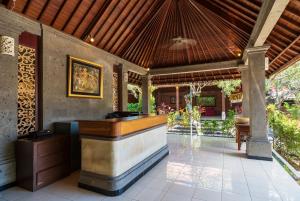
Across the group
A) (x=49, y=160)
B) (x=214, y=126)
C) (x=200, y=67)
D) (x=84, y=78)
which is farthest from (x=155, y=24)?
(x=214, y=126)

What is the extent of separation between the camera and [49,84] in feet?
12.6

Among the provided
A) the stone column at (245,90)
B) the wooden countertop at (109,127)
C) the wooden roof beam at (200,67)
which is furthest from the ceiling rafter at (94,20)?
the stone column at (245,90)

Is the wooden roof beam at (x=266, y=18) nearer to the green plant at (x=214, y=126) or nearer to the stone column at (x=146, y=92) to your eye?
the green plant at (x=214, y=126)

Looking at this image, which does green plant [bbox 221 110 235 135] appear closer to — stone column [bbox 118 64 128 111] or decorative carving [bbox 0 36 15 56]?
stone column [bbox 118 64 128 111]

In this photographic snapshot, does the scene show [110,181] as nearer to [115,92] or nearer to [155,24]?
[115,92]

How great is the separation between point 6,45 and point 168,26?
14.0 ft

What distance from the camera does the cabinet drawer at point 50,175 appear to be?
120 inches

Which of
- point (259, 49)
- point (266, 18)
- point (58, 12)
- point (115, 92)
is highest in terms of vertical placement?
point (58, 12)

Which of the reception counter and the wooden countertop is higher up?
the wooden countertop

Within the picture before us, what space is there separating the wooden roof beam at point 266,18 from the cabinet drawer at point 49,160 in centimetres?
458

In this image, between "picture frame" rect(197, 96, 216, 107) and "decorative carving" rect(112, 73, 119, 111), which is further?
"picture frame" rect(197, 96, 216, 107)

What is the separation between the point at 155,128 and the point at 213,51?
389 centimetres

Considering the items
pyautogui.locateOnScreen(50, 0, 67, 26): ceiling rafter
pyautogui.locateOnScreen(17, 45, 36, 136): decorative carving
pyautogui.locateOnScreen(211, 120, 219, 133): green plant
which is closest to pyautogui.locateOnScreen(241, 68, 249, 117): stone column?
pyautogui.locateOnScreen(211, 120, 219, 133): green plant

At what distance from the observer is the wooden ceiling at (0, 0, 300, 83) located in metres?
3.68
